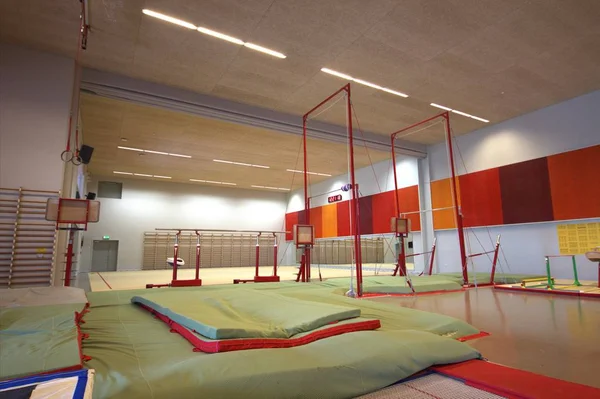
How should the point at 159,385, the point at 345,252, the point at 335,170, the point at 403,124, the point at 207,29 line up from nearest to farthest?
the point at 159,385
the point at 207,29
the point at 403,124
the point at 335,170
the point at 345,252

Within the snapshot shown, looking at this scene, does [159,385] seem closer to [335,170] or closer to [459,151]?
[459,151]

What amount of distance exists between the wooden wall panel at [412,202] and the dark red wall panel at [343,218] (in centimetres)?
266

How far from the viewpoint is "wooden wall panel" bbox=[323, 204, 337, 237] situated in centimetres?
1455

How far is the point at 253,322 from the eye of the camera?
2.46m

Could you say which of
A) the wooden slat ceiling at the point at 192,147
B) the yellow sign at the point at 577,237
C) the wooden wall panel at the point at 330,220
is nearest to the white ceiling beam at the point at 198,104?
the wooden slat ceiling at the point at 192,147

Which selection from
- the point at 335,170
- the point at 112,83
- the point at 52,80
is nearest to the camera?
the point at 52,80

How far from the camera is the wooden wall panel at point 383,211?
11.8m

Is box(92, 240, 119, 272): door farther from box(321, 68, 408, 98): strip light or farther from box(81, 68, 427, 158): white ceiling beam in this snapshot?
box(321, 68, 408, 98): strip light

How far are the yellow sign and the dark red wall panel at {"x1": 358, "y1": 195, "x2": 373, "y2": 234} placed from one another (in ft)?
19.8

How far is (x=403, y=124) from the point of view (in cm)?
921

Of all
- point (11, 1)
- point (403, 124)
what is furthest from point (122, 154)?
point (403, 124)

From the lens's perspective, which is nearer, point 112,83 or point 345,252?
point 112,83

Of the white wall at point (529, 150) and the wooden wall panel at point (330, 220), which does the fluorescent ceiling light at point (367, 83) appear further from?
the wooden wall panel at point (330, 220)

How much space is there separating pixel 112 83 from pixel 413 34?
18.3 ft
